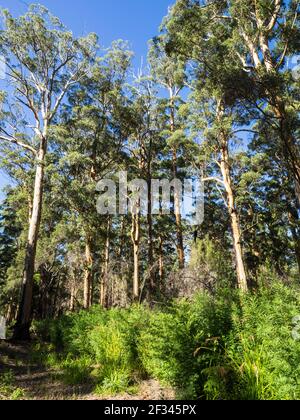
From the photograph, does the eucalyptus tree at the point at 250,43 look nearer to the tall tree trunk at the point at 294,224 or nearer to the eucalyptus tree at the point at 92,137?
the eucalyptus tree at the point at 92,137

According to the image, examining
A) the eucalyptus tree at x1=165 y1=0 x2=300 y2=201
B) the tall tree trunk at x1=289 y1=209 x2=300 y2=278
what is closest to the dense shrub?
the eucalyptus tree at x1=165 y1=0 x2=300 y2=201

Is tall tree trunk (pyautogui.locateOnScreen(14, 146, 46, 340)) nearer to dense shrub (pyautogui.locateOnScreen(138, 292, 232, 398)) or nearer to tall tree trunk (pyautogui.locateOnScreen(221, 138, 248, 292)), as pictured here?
tall tree trunk (pyautogui.locateOnScreen(221, 138, 248, 292))

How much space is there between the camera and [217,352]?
3.89m

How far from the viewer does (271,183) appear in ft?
73.5

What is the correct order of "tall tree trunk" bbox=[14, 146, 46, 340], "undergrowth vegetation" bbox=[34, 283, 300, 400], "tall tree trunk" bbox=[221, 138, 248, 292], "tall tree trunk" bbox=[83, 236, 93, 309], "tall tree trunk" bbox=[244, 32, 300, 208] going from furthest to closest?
"tall tree trunk" bbox=[83, 236, 93, 309]
"tall tree trunk" bbox=[221, 138, 248, 292]
"tall tree trunk" bbox=[14, 146, 46, 340]
"tall tree trunk" bbox=[244, 32, 300, 208]
"undergrowth vegetation" bbox=[34, 283, 300, 400]

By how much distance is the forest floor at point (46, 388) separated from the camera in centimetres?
443

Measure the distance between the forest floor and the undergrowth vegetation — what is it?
0.18 meters

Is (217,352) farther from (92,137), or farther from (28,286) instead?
(92,137)

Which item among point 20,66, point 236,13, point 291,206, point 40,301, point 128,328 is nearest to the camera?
point 128,328

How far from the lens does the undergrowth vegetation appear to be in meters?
3.09

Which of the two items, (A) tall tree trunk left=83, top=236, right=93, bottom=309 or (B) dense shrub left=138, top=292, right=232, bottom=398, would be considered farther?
(A) tall tree trunk left=83, top=236, right=93, bottom=309
